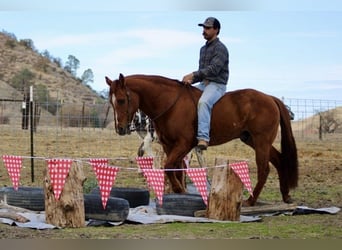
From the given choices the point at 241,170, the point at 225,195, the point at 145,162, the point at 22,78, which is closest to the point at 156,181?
the point at 225,195

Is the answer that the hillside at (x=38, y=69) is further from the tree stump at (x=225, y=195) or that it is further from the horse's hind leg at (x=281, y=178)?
the tree stump at (x=225, y=195)

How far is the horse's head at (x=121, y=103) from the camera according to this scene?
21.5 feet

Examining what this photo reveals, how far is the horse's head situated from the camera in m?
6.55

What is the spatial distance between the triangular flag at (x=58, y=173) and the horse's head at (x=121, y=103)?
0.94m

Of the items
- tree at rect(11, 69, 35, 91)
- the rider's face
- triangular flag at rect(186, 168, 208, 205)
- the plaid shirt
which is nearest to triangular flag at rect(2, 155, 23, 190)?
triangular flag at rect(186, 168, 208, 205)

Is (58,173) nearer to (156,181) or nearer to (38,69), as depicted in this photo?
(156,181)

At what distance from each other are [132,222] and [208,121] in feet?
5.17

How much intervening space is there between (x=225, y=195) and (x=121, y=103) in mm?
1567

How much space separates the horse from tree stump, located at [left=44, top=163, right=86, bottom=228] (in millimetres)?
958

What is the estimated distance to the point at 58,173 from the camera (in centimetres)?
582

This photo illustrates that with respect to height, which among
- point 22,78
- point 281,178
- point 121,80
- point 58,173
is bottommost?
point 281,178

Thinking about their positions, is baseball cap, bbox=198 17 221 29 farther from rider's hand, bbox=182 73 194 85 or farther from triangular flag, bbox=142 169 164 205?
triangular flag, bbox=142 169 164 205

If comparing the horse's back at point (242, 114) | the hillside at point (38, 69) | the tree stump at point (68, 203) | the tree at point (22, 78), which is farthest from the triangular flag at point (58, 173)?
the hillside at point (38, 69)

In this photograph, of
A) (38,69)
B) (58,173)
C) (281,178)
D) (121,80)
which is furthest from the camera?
(38,69)
